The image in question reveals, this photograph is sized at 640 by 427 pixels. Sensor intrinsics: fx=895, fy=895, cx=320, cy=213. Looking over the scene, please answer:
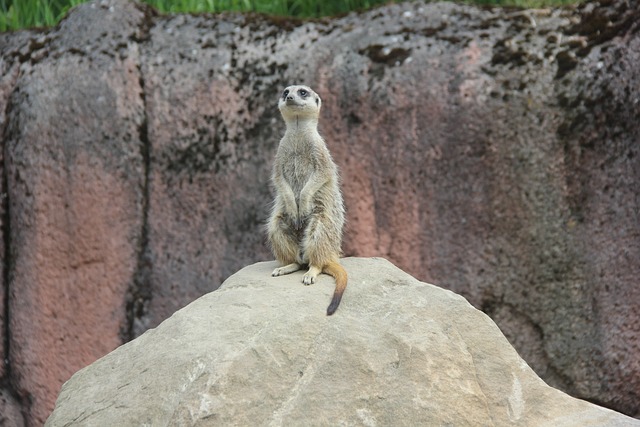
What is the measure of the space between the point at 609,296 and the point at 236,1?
277 cm

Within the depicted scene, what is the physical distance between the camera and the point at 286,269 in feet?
12.6

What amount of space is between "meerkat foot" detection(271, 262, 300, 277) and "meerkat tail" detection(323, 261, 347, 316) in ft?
0.52

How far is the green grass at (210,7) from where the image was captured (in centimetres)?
534

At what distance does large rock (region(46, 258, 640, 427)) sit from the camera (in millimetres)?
2963

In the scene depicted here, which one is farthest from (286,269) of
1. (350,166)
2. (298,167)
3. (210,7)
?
(210,7)

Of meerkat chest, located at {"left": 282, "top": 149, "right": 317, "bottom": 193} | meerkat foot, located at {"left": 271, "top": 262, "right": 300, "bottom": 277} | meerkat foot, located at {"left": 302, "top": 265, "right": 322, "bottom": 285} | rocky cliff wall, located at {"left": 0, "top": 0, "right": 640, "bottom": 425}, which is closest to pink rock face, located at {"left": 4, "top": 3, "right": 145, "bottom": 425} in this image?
rocky cliff wall, located at {"left": 0, "top": 0, "right": 640, "bottom": 425}

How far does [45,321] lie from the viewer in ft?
16.1

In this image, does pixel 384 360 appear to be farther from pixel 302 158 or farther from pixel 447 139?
pixel 447 139

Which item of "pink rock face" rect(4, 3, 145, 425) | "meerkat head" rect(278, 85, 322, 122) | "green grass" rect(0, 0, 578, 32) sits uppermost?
"green grass" rect(0, 0, 578, 32)

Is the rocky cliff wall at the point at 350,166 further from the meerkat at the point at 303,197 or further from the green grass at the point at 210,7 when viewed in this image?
the meerkat at the point at 303,197

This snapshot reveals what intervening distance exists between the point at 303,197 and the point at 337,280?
0.56m

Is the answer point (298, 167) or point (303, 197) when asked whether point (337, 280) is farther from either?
point (298, 167)

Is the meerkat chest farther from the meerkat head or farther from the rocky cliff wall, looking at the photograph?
the rocky cliff wall

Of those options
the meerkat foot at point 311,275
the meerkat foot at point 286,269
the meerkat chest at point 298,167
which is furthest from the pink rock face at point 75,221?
the meerkat foot at point 311,275
